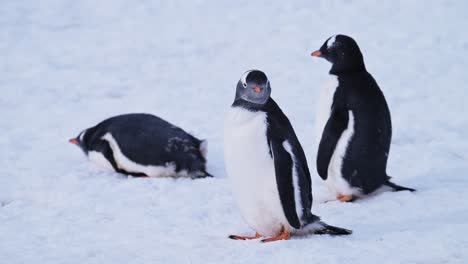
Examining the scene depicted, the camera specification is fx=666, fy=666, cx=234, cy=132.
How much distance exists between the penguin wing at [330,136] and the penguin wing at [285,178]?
3.69 feet

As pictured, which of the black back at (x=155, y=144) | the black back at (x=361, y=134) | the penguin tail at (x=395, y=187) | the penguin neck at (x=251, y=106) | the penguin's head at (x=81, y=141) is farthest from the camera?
the penguin's head at (x=81, y=141)

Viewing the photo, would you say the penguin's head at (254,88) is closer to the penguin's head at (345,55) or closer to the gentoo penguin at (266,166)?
the gentoo penguin at (266,166)

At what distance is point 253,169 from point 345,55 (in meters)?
1.67

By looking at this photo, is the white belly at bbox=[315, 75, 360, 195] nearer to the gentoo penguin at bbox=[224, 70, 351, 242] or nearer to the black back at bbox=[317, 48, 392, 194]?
the black back at bbox=[317, 48, 392, 194]

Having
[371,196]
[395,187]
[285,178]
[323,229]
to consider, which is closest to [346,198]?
[371,196]

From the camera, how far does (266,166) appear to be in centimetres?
354

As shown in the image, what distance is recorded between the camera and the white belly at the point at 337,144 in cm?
459

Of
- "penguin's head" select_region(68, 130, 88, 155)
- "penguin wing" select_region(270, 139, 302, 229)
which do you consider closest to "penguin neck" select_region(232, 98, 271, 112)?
"penguin wing" select_region(270, 139, 302, 229)

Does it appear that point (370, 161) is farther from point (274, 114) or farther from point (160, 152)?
point (160, 152)

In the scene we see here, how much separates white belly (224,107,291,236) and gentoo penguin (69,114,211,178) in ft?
5.19

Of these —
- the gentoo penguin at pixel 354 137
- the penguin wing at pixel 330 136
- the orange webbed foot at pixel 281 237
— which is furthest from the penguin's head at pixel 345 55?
the orange webbed foot at pixel 281 237

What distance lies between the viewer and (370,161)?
4.62 metres

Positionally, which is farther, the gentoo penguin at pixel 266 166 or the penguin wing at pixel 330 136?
the penguin wing at pixel 330 136

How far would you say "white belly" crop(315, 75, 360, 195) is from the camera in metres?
4.59
